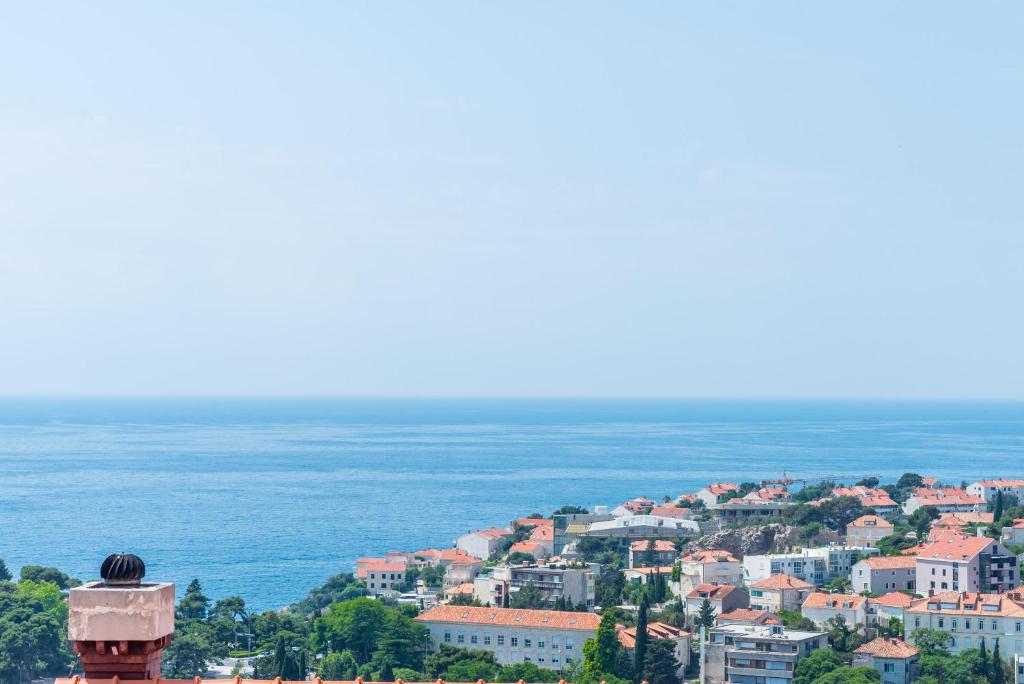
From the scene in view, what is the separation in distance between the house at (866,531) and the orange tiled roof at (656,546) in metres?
9.16

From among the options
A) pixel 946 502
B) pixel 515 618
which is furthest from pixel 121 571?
pixel 946 502

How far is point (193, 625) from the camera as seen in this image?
44.6 m

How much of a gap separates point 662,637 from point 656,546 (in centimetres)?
2431

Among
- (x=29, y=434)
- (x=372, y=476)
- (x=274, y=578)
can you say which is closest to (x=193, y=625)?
(x=274, y=578)

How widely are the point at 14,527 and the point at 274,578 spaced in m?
25.1

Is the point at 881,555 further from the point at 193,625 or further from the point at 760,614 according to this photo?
the point at 193,625

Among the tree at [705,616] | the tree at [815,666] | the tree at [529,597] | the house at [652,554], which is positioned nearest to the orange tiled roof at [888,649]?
the tree at [815,666]

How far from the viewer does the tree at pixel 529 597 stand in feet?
169

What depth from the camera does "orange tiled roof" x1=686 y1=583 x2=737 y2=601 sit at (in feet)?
164

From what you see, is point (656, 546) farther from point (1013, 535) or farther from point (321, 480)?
point (321, 480)

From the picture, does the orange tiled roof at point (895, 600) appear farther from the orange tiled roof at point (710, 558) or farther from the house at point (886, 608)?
the orange tiled roof at point (710, 558)

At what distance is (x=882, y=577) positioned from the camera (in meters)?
55.4

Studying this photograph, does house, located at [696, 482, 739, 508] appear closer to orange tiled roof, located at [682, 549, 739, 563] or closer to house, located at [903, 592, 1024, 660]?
orange tiled roof, located at [682, 549, 739, 563]


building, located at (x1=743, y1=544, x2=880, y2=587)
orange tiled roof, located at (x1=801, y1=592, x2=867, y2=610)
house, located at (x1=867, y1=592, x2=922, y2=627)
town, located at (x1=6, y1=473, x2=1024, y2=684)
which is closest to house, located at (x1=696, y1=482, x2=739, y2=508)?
town, located at (x1=6, y1=473, x2=1024, y2=684)
